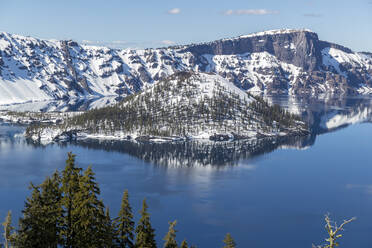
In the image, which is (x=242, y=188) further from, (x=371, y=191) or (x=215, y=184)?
(x=371, y=191)

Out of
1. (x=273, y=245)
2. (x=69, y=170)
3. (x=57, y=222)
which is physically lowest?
(x=273, y=245)

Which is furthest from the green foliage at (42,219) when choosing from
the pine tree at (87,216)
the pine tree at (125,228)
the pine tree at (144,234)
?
the pine tree at (144,234)

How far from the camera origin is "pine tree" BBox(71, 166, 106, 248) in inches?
1813

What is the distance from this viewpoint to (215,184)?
158875 mm

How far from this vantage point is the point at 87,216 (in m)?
46.8

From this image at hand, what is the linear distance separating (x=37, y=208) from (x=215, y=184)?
114 meters

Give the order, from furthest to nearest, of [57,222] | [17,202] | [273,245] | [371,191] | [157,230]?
[371,191] < [17,202] < [157,230] < [273,245] < [57,222]

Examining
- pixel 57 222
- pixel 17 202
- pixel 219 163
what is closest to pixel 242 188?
pixel 219 163

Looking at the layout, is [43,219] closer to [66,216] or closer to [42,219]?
[42,219]

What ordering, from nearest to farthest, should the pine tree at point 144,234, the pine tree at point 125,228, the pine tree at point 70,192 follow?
1. the pine tree at point 70,192
2. the pine tree at point 144,234
3. the pine tree at point 125,228

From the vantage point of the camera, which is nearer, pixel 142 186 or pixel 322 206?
pixel 322 206

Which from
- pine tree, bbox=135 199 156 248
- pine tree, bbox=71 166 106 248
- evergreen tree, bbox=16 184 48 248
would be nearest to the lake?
pine tree, bbox=135 199 156 248

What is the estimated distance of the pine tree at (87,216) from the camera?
46.1 m

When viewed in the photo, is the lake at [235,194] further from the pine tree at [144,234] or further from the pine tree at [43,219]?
the pine tree at [43,219]
